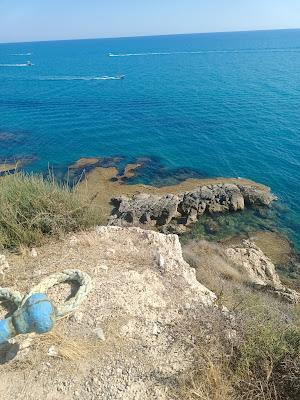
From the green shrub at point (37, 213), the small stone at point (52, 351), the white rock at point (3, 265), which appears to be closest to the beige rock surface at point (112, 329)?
the small stone at point (52, 351)

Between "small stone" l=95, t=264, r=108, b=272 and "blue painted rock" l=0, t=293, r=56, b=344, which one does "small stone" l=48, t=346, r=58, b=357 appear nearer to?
"blue painted rock" l=0, t=293, r=56, b=344

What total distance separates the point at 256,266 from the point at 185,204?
708 cm

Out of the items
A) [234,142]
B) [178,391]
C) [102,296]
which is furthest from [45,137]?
[178,391]

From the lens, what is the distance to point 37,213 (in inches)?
375

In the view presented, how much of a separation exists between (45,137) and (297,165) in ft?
72.9

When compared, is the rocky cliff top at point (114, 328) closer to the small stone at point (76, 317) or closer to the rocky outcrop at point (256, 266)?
the small stone at point (76, 317)

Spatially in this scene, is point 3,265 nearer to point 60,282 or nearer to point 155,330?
point 60,282

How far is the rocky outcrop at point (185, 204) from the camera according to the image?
→ 21703 mm

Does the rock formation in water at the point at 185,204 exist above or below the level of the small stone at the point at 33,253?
below

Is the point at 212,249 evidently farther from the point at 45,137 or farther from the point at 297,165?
the point at 45,137

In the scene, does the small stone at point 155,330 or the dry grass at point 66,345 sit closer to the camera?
the dry grass at point 66,345

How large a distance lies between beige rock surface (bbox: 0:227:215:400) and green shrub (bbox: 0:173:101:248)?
53 centimetres

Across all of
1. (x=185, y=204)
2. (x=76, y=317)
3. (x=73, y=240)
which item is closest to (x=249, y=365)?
(x=76, y=317)

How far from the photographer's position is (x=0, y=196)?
988 cm
